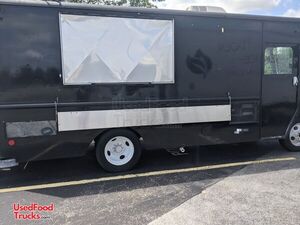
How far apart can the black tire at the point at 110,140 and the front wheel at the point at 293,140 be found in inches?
133

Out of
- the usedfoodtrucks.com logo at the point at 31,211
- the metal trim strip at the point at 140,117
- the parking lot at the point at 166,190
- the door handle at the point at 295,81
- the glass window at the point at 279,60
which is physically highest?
the glass window at the point at 279,60

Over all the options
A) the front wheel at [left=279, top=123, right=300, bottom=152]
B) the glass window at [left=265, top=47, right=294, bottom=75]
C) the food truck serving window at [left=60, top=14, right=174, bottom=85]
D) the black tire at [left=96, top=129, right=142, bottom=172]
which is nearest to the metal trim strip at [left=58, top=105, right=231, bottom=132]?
the black tire at [left=96, top=129, right=142, bottom=172]

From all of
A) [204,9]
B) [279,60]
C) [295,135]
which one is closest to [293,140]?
[295,135]

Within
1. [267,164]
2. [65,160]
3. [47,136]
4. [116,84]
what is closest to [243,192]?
[267,164]

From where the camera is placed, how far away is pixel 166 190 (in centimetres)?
478

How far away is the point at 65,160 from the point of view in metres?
6.42

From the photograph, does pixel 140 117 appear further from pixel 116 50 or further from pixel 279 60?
pixel 279 60

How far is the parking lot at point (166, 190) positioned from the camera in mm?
3951

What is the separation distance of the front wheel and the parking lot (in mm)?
284

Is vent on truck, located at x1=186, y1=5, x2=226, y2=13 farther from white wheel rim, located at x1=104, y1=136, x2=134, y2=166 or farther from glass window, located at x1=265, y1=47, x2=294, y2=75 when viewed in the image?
white wheel rim, located at x1=104, y1=136, x2=134, y2=166

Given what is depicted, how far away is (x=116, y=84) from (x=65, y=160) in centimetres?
214

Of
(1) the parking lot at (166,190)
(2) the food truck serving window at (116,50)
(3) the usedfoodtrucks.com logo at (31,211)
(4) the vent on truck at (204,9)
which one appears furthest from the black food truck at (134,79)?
(3) the usedfoodtrucks.com logo at (31,211)

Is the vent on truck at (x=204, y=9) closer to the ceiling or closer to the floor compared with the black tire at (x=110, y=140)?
closer to the ceiling

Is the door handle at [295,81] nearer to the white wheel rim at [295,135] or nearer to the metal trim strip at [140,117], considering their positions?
the white wheel rim at [295,135]
